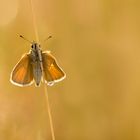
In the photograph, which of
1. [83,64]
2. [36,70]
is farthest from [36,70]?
[83,64]

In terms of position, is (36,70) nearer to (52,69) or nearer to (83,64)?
(52,69)

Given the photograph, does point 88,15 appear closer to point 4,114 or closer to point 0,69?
point 0,69

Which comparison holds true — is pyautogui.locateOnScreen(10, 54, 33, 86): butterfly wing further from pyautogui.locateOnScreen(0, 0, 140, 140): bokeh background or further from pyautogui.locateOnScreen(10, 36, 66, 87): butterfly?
pyautogui.locateOnScreen(0, 0, 140, 140): bokeh background

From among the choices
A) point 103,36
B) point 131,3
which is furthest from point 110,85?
point 131,3

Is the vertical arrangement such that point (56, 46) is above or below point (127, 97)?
above

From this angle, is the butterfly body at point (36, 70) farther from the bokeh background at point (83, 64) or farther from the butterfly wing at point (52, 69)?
the bokeh background at point (83, 64)

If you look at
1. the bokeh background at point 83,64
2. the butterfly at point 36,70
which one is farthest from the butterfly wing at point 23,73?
the bokeh background at point 83,64
